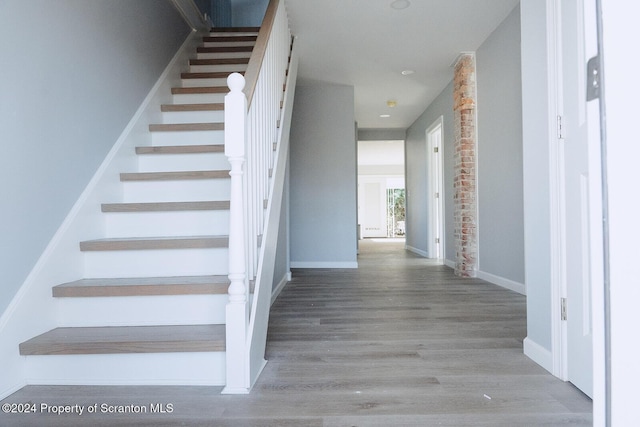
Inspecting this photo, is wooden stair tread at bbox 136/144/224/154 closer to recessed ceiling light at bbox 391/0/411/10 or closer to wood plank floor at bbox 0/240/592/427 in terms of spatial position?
wood plank floor at bbox 0/240/592/427

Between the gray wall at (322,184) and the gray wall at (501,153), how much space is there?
1.77m

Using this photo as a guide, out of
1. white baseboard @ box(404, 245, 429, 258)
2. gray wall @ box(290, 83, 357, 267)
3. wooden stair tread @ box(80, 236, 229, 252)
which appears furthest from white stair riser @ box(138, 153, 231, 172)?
white baseboard @ box(404, 245, 429, 258)

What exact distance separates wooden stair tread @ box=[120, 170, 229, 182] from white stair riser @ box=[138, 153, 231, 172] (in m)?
0.20

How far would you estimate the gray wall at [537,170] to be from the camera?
1.63 meters

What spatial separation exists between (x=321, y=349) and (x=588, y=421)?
3.71 feet

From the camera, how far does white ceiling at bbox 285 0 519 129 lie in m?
3.25

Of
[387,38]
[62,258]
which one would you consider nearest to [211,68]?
[387,38]

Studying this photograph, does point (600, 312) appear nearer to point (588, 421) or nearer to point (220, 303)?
point (588, 421)

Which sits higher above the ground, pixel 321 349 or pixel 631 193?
pixel 631 193

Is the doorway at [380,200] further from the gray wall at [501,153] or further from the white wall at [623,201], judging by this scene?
the white wall at [623,201]

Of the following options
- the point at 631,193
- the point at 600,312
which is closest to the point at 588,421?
the point at 600,312

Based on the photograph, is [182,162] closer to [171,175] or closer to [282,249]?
[171,175]

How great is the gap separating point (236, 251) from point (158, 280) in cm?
61

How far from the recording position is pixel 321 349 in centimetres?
190
